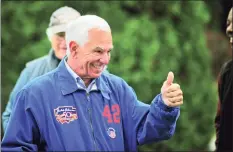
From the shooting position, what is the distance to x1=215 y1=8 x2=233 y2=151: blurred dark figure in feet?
16.1

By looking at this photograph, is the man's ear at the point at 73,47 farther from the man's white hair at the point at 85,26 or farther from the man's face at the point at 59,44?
the man's face at the point at 59,44

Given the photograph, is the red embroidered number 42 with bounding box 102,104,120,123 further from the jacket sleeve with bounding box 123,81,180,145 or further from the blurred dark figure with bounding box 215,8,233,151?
the blurred dark figure with bounding box 215,8,233,151

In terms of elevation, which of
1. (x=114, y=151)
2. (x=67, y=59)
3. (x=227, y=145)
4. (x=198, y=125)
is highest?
(x=67, y=59)

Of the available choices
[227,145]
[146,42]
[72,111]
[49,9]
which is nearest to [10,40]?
[49,9]

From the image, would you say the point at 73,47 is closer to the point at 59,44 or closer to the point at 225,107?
the point at 59,44

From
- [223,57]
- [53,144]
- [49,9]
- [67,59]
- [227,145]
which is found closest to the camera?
[53,144]

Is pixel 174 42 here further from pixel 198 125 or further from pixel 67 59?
pixel 67 59

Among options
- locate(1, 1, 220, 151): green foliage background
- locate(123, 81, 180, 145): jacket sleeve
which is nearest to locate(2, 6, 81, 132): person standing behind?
locate(123, 81, 180, 145): jacket sleeve

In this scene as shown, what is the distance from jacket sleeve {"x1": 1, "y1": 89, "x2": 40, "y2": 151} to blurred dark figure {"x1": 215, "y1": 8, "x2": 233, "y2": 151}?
5.76 feet

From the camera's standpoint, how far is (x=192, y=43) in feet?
26.2

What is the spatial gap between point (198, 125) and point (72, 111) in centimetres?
459

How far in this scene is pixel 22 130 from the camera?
3.71 metres

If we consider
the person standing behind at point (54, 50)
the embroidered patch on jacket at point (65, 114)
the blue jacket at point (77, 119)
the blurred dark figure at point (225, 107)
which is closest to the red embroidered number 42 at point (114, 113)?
the blue jacket at point (77, 119)

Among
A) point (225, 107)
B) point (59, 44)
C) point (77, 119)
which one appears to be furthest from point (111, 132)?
point (59, 44)
